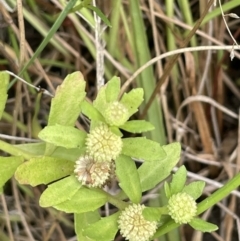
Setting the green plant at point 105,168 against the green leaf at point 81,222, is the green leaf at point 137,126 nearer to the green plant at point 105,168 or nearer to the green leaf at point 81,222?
the green plant at point 105,168

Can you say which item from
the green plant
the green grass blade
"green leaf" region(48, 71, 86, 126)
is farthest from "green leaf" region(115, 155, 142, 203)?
the green grass blade

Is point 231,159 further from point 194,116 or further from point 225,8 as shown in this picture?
point 225,8

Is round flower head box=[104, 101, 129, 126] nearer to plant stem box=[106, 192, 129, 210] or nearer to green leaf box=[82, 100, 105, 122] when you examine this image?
green leaf box=[82, 100, 105, 122]

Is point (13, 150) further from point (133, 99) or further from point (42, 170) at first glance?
point (133, 99)

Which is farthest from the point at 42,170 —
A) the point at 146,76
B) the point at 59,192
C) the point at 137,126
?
the point at 146,76

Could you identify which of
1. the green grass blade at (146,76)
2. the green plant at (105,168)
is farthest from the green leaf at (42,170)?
the green grass blade at (146,76)

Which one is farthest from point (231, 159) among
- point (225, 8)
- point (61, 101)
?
point (61, 101)
